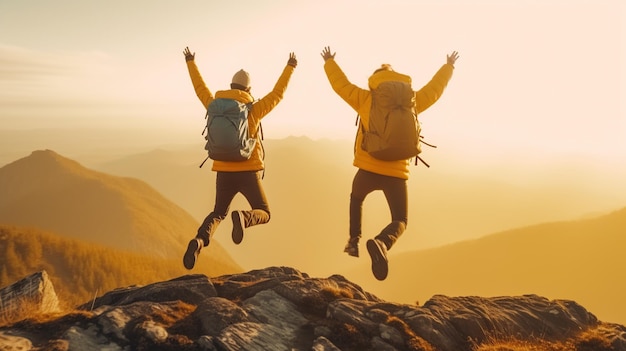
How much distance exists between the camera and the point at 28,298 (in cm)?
784

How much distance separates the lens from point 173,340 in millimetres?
6176

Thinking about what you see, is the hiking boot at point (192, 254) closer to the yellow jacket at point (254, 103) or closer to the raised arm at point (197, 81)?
the yellow jacket at point (254, 103)

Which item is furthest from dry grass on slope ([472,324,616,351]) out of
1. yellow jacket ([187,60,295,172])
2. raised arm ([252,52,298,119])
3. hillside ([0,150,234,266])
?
hillside ([0,150,234,266])

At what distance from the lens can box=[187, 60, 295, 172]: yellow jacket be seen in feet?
29.8

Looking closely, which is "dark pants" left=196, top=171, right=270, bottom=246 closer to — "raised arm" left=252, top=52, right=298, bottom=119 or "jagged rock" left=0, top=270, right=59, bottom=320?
"raised arm" left=252, top=52, right=298, bottom=119

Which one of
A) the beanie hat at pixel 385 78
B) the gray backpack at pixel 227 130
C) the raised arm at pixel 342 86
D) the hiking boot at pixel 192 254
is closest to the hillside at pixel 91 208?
the gray backpack at pixel 227 130

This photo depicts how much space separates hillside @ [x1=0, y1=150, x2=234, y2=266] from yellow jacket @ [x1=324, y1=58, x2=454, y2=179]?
122337 millimetres

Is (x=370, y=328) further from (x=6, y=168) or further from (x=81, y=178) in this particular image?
(x=6, y=168)

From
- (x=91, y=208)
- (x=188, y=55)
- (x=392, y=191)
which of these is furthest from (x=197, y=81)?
(x=91, y=208)

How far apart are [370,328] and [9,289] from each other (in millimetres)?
7030

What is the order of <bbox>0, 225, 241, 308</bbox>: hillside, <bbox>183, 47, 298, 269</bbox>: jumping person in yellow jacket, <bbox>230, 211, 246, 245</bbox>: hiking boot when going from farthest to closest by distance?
<bbox>0, 225, 241, 308</bbox>: hillside < <bbox>183, 47, 298, 269</bbox>: jumping person in yellow jacket < <bbox>230, 211, 246, 245</bbox>: hiking boot

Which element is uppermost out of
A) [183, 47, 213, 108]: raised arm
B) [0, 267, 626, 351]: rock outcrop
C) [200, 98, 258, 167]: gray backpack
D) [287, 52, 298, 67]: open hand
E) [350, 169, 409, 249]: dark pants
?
[287, 52, 298, 67]: open hand

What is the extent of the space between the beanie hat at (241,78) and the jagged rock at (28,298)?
18.9ft

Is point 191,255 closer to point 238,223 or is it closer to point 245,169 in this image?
point 238,223
